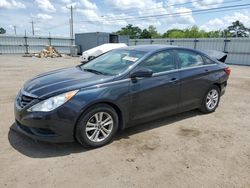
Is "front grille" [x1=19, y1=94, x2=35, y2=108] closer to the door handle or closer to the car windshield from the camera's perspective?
the car windshield

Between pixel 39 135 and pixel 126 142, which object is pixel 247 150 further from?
pixel 39 135

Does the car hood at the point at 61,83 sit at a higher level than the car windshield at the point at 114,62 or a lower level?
lower

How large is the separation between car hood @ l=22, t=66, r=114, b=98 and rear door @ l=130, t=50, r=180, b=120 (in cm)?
58

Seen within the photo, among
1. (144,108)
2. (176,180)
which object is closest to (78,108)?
(144,108)

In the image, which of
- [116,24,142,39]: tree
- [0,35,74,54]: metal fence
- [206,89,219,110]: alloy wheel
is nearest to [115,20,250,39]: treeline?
[116,24,142,39]: tree

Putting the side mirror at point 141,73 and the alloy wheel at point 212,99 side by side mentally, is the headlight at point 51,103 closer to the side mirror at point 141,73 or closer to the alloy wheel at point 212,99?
the side mirror at point 141,73

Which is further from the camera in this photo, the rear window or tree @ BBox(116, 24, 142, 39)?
tree @ BBox(116, 24, 142, 39)

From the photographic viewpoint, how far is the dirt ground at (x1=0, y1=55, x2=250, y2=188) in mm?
2768

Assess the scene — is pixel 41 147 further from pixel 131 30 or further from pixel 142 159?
pixel 131 30

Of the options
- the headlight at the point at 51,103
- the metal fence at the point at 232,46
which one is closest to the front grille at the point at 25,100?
the headlight at the point at 51,103

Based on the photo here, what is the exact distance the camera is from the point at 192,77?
4.61 meters

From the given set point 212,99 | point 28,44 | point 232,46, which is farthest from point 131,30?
point 212,99

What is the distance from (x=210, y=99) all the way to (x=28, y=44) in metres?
26.3

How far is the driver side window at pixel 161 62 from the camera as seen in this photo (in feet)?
13.3
